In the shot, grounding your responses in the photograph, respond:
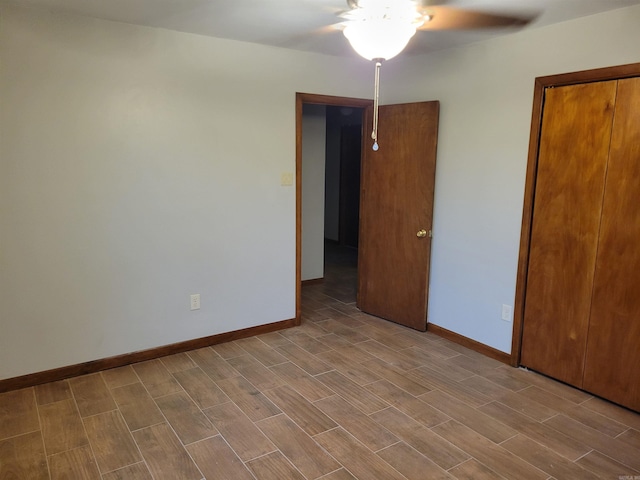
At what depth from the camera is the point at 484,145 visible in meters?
3.27

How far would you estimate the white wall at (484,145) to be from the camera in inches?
110

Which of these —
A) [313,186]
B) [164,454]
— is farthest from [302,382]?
[313,186]

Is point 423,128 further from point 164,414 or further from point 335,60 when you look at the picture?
point 164,414

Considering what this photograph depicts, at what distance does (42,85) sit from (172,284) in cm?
152

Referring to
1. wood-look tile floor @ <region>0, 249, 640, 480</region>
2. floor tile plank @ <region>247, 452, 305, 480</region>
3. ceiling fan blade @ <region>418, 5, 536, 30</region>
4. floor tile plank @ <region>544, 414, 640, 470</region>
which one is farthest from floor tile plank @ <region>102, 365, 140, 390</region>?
ceiling fan blade @ <region>418, 5, 536, 30</region>

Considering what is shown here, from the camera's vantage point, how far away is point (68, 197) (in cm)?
278

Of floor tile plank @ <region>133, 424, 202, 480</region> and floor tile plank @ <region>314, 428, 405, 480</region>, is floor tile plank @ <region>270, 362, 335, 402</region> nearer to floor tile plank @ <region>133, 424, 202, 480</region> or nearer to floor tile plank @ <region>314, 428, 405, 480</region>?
floor tile plank @ <region>314, 428, 405, 480</region>

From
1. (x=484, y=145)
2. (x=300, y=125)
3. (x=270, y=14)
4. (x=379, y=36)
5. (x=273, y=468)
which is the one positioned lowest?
(x=273, y=468)

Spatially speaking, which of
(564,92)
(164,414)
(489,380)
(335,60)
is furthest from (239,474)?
(335,60)

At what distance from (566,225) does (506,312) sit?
79cm

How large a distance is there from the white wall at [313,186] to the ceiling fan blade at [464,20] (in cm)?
218

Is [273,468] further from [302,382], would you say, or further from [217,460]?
[302,382]

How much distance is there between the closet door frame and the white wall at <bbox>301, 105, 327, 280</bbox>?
2.48m

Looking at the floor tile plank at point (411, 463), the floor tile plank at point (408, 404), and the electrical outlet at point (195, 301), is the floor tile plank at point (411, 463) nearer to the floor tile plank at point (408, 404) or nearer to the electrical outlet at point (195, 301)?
the floor tile plank at point (408, 404)
